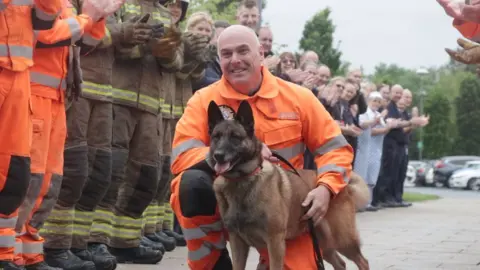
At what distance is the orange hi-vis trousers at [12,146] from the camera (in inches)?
241

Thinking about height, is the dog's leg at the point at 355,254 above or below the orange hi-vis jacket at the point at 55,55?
below

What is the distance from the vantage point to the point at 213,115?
6023mm

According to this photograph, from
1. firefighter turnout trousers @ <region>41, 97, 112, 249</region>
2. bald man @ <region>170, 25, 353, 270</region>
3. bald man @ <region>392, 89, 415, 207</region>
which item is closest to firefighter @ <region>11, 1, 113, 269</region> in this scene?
firefighter turnout trousers @ <region>41, 97, 112, 249</region>

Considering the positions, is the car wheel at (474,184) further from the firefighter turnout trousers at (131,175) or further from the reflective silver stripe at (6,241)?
the reflective silver stripe at (6,241)

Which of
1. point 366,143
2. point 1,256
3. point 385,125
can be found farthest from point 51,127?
point 385,125

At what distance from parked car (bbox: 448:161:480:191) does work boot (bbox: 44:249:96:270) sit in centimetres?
4906

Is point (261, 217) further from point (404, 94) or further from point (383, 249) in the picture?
point (404, 94)

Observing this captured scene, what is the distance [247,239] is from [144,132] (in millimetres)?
2883

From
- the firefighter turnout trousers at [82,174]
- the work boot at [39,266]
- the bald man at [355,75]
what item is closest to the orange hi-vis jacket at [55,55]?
the firefighter turnout trousers at [82,174]

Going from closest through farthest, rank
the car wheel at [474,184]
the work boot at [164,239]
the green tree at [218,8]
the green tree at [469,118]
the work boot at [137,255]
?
the work boot at [137,255] → the work boot at [164,239] → the green tree at [218,8] → the car wheel at [474,184] → the green tree at [469,118]

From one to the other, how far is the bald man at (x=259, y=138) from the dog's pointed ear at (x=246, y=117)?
0.19 metres

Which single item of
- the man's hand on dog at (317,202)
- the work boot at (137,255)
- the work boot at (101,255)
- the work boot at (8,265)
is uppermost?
the man's hand on dog at (317,202)

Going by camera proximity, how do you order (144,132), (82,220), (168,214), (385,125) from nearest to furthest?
(82,220)
(144,132)
(168,214)
(385,125)

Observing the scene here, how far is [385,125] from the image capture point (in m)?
19.1
